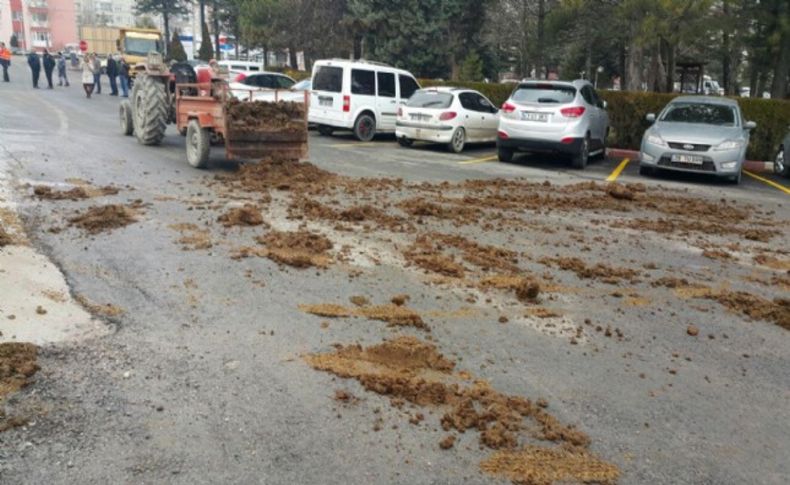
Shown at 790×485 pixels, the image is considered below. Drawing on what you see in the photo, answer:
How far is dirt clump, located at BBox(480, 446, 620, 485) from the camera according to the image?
3.32 metres

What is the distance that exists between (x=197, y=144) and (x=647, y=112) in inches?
530

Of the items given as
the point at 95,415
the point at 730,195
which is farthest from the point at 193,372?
the point at 730,195

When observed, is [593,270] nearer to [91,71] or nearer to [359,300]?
[359,300]

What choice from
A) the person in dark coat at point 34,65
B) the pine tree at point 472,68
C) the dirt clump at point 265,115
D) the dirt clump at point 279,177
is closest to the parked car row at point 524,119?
the dirt clump at point 265,115

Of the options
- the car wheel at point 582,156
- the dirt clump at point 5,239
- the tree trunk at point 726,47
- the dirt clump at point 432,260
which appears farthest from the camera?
the tree trunk at point 726,47

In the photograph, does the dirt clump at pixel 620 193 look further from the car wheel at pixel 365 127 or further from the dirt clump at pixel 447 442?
the car wheel at pixel 365 127

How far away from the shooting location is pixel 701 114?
14.6 m

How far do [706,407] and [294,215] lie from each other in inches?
223

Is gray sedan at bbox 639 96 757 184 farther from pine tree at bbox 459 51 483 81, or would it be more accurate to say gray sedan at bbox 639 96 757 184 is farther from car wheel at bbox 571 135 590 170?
pine tree at bbox 459 51 483 81

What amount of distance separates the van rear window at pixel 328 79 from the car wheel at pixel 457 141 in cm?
353

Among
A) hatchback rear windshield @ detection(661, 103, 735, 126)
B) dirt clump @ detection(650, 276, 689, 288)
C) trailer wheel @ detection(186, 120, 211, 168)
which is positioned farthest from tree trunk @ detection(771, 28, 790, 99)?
trailer wheel @ detection(186, 120, 211, 168)

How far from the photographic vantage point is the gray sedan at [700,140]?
13297mm

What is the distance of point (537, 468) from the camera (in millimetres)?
3381

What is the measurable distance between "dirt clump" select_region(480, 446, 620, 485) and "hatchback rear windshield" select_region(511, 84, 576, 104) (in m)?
12.3
